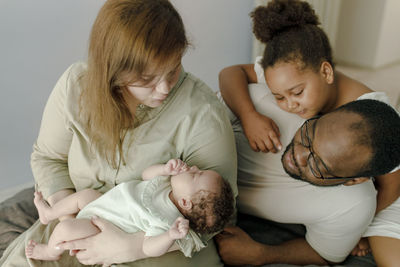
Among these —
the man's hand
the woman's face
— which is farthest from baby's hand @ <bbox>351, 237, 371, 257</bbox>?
the woman's face

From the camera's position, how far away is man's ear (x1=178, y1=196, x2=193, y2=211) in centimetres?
133

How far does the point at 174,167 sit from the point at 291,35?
818 mm

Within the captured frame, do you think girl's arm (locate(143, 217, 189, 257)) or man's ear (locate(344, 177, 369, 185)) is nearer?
girl's arm (locate(143, 217, 189, 257))

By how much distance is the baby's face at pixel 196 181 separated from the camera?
1312 mm

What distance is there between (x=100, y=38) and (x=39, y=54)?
1.21m

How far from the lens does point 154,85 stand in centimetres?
125

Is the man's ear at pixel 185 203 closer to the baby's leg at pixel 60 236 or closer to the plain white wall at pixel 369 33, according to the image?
the baby's leg at pixel 60 236

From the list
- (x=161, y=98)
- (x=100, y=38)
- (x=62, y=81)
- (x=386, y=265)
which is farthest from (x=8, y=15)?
(x=386, y=265)

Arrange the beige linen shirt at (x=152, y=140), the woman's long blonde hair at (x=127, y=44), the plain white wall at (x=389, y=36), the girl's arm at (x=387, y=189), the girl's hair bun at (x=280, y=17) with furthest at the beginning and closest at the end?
the plain white wall at (x=389, y=36), the girl's hair bun at (x=280, y=17), the girl's arm at (x=387, y=189), the beige linen shirt at (x=152, y=140), the woman's long blonde hair at (x=127, y=44)

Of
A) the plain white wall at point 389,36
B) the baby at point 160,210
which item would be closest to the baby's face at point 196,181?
the baby at point 160,210

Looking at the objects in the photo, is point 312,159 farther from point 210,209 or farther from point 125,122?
point 125,122

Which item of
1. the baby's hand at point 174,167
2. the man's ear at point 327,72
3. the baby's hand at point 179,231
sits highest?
the man's ear at point 327,72

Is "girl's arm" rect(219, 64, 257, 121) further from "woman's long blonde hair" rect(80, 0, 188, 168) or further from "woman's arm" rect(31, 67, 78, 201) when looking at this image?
"woman's arm" rect(31, 67, 78, 201)

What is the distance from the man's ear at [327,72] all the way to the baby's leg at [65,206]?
1.13 m
